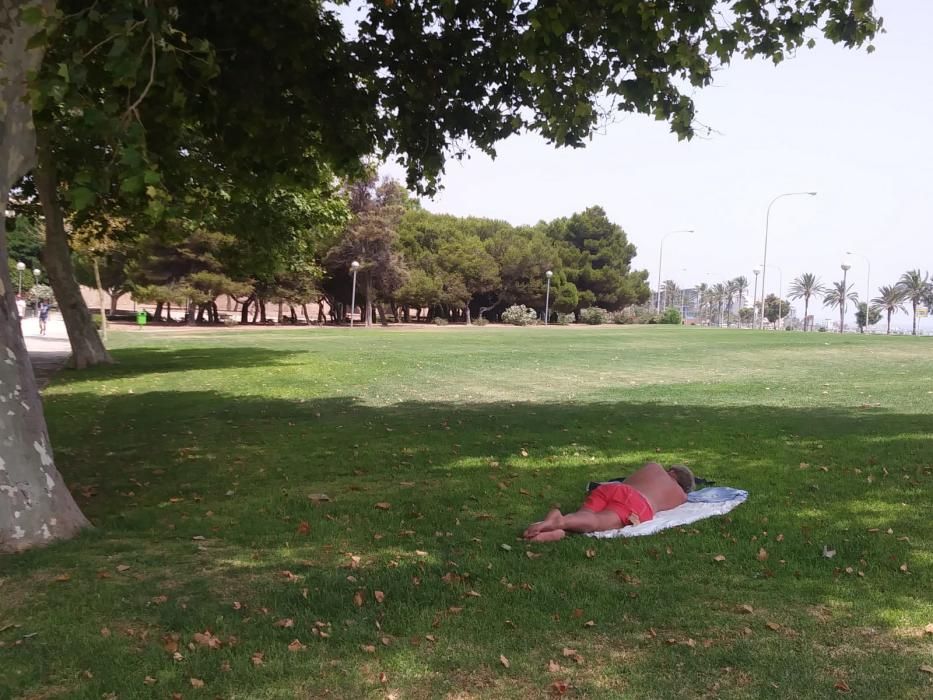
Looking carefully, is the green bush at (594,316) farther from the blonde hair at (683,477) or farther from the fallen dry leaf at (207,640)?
the fallen dry leaf at (207,640)

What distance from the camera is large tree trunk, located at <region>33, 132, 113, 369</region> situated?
17.5 meters

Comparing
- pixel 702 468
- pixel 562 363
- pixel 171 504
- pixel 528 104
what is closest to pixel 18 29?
pixel 171 504

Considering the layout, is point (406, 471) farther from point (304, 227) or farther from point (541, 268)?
point (541, 268)

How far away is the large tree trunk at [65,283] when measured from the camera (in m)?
17.5

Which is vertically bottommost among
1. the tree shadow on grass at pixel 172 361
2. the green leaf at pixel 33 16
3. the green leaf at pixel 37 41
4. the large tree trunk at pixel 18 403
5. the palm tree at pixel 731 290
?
the tree shadow on grass at pixel 172 361

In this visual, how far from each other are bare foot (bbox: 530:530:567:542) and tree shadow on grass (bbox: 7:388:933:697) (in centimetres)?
7

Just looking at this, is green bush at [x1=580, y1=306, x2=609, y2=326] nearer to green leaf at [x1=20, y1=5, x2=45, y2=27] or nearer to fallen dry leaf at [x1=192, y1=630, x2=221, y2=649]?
green leaf at [x1=20, y1=5, x2=45, y2=27]

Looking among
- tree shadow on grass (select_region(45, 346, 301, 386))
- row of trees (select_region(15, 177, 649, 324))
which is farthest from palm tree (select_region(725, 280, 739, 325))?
tree shadow on grass (select_region(45, 346, 301, 386))

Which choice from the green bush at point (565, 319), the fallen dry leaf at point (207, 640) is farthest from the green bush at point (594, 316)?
the fallen dry leaf at point (207, 640)

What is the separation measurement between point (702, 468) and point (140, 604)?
230 inches

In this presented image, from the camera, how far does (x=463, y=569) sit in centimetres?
492

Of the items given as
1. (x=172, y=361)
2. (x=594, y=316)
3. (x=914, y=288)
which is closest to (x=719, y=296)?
(x=914, y=288)

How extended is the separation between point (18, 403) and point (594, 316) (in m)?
76.9

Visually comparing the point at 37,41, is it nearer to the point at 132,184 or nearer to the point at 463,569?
the point at 132,184
